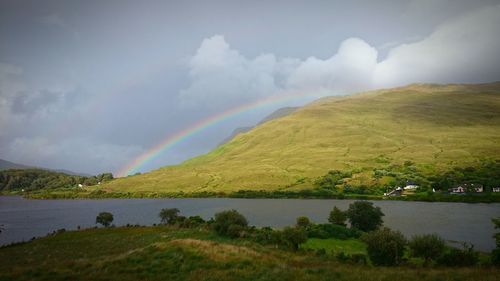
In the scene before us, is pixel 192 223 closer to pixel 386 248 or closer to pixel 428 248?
pixel 386 248

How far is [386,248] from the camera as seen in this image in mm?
48125

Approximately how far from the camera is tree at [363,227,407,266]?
48000 mm

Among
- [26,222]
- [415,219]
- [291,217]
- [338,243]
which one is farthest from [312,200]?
[26,222]

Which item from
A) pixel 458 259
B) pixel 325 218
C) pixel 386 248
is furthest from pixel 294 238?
pixel 325 218

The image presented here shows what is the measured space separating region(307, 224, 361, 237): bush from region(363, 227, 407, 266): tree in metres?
28.7

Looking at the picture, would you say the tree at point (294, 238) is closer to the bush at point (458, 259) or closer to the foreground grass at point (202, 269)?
the foreground grass at point (202, 269)

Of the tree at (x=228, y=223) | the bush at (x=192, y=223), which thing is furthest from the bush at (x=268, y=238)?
the bush at (x=192, y=223)

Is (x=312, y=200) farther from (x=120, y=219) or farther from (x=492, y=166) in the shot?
(x=492, y=166)

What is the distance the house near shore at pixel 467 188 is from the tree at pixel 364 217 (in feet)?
282

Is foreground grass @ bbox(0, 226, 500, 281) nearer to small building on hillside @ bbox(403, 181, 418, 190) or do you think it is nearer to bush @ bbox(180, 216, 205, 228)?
bush @ bbox(180, 216, 205, 228)

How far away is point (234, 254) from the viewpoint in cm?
3969

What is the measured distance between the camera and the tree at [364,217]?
88438mm

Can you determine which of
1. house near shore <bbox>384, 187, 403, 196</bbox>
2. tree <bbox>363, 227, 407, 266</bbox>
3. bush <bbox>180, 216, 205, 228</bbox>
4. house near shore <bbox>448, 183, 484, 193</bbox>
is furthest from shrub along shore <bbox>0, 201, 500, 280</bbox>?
house near shore <bbox>448, 183, 484, 193</bbox>

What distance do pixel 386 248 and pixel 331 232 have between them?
32.2m
